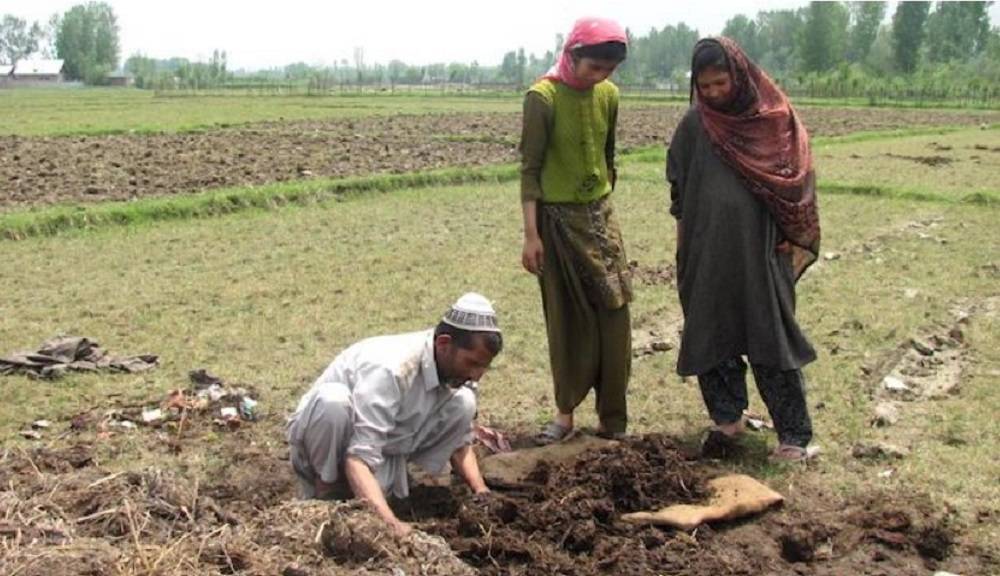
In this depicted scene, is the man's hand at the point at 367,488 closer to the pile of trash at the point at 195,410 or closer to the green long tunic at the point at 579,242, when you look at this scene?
the green long tunic at the point at 579,242

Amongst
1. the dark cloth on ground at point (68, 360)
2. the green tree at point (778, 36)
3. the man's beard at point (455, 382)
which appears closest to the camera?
the man's beard at point (455, 382)

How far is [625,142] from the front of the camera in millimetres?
24078

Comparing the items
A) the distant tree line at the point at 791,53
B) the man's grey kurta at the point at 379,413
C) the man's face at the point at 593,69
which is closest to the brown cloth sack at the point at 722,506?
the man's grey kurta at the point at 379,413

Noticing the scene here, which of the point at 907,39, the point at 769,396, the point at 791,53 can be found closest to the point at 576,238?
the point at 769,396

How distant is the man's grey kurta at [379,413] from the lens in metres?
4.04

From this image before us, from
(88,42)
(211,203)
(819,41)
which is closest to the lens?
(211,203)

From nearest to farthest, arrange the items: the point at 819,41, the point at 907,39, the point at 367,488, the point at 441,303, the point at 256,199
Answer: the point at 367,488
the point at 441,303
the point at 256,199
the point at 907,39
the point at 819,41

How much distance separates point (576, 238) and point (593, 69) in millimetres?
803

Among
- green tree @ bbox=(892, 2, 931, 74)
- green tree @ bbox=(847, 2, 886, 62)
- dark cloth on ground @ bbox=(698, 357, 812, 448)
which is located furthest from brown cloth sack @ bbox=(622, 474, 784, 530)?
green tree @ bbox=(847, 2, 886, 62)

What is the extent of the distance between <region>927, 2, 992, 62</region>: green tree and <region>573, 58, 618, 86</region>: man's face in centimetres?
9732

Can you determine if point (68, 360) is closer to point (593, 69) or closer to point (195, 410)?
point (195, 410)

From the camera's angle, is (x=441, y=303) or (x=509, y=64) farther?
(x=509, y=64)

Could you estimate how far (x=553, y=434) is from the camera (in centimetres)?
545

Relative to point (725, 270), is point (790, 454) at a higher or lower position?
lower
